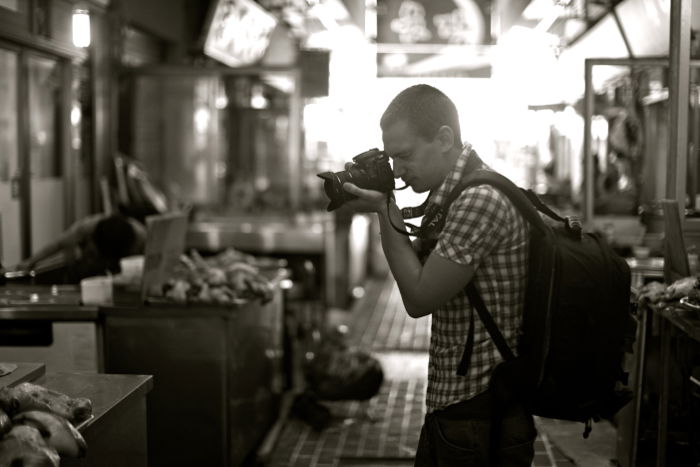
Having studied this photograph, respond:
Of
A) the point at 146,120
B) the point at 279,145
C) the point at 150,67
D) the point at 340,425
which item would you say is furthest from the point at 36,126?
the point at 279,145

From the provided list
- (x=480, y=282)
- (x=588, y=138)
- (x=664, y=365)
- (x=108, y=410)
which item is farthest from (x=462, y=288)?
(x=588, y=138)

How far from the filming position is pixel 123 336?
4.79 m

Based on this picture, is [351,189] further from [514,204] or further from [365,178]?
[514,204]

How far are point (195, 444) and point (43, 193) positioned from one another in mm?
3657

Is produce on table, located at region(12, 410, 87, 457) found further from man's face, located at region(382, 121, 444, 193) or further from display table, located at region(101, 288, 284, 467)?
→ display table, located at region(101, 288, 284, 467)

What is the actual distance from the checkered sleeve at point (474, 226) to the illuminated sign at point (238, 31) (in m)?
→ 7.34

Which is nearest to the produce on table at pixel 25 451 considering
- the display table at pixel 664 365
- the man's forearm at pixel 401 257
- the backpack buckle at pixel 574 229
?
the man's forearm at pixel 401 257

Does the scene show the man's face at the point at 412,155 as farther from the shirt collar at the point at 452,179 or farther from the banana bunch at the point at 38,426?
the banana bunch at the point at 38,426

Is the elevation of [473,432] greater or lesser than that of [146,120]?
lesser

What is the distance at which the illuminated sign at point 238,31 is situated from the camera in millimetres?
9570

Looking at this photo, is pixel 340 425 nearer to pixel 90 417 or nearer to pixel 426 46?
pixel 90 417

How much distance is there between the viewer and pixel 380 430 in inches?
242

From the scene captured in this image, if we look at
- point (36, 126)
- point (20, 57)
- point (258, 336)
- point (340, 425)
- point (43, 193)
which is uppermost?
point (20, 57)

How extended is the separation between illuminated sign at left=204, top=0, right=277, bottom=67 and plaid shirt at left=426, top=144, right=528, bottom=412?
7326 millimetres
